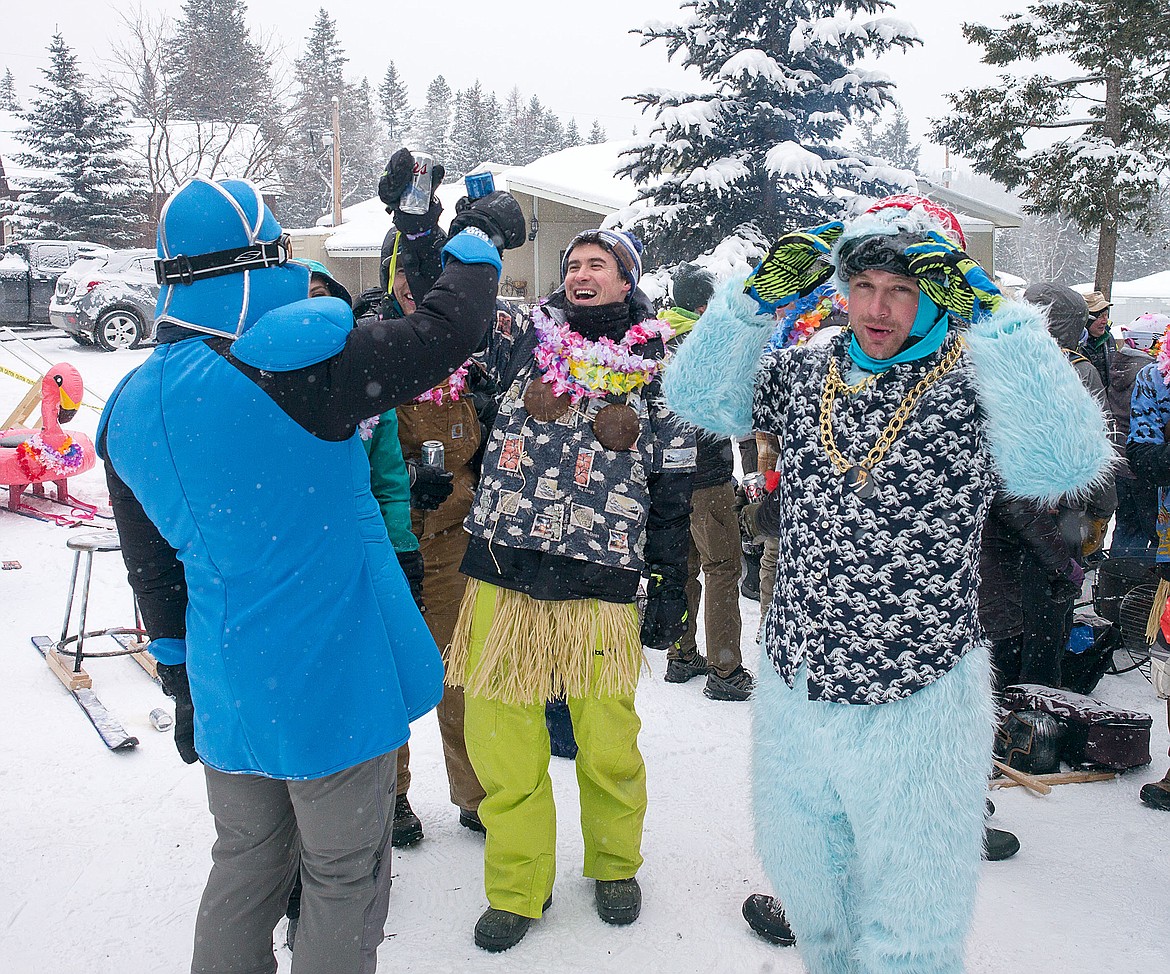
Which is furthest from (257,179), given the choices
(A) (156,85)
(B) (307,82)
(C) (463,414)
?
(C) (463,414)

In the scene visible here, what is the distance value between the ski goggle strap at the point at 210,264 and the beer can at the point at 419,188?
0.72 metres

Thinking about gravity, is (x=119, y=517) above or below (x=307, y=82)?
below

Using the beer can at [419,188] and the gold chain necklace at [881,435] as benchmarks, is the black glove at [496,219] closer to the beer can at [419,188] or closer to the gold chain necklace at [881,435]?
the beer can at [419,188]

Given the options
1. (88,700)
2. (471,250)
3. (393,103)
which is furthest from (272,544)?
(393,103)

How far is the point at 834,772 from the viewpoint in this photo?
82.0 inches

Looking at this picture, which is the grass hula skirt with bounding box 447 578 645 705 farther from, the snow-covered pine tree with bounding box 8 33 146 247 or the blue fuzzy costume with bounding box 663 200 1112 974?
the snow-covered pine tree with bounding box 8 33 146 247

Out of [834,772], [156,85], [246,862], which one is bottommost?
[246,862]

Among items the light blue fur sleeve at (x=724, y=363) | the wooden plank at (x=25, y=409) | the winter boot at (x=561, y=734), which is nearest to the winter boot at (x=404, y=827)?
the winter boot at (x=561, y=734)

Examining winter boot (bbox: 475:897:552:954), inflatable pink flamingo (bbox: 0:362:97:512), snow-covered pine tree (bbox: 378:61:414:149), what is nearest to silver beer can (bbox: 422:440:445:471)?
winter boot (bbox: 475:897:552:954)

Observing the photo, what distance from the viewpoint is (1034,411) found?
6.23 ft

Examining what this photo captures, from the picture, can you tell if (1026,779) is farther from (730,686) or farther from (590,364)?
(590,364)

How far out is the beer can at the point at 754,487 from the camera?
15.4 ft

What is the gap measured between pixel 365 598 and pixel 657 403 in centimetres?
119

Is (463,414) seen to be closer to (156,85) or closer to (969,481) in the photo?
(969,481)
